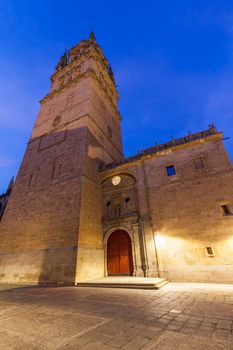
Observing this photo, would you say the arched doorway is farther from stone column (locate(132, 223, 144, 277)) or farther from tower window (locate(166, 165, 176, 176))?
tower window (locate(166, 165, 176, 176))

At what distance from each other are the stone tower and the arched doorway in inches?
26.0

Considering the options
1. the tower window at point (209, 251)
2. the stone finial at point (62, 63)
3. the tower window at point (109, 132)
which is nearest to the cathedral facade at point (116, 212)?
the tower window at point (209, 251)

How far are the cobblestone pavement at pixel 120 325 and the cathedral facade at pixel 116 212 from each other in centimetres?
437

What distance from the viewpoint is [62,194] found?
469 inches

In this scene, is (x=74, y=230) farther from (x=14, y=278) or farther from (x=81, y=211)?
(x=14, y=278)

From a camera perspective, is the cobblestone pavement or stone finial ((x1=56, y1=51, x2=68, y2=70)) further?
stone finial ((x1=56, y1=51, x2=68, y2=70))

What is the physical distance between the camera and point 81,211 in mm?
10609

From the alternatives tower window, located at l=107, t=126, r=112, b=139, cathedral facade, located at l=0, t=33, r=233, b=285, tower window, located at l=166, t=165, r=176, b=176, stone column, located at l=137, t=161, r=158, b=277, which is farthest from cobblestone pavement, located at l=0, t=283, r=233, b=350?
tower window, located at l=107, t=126, r=112, b=139

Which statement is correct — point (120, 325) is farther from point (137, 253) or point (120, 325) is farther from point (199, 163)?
point (199, 163)

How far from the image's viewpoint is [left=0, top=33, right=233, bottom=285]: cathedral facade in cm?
916

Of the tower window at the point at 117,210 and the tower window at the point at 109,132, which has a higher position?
the tower window at the point at 109,132

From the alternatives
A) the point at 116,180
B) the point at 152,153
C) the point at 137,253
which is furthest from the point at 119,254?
the point at 152,153

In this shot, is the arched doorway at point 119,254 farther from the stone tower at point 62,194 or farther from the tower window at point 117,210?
the tower window at point 117,210

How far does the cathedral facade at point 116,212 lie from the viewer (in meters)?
9.16
